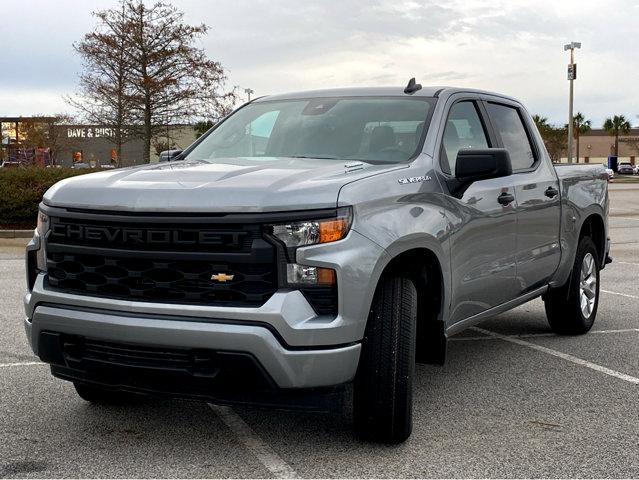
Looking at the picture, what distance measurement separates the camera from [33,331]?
425cm

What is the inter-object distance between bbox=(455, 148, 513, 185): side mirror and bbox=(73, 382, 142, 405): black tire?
2.32 meters

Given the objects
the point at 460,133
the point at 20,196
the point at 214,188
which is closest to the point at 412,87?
the point at 460,133

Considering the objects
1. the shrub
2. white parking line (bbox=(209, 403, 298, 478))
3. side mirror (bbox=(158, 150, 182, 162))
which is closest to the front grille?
white parking line (bbox=(209, 403, 298, 478))

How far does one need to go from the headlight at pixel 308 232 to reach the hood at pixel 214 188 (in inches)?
2.8

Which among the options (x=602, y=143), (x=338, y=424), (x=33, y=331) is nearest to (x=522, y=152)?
(x=338, y=424)

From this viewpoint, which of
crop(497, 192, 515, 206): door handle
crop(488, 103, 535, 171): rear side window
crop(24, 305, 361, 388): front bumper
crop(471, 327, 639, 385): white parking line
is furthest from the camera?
crop(488, 103, 535, 171): rear side window

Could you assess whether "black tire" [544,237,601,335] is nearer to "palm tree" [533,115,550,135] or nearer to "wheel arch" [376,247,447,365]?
"wheel arch" [376,247,447,365]

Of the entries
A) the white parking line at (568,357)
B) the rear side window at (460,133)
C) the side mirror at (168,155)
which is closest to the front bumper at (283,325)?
the rear side window at (460,133)

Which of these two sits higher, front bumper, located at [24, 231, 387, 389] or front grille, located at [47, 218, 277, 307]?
front grille, located at [47, 218, 277, 307]

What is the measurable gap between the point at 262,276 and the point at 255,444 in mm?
1015

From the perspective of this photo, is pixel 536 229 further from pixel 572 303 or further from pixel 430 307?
pixel 430 307

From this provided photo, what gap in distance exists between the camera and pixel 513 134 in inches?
251

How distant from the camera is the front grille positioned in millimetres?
3836

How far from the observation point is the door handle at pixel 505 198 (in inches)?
217
